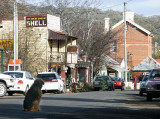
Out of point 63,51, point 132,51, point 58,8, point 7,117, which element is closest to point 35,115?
point 7,117

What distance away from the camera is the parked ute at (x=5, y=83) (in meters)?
28.3

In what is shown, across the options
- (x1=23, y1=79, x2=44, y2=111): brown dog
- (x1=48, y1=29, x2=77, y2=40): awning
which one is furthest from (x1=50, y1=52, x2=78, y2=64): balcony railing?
(x1=23, y1=79, x2=44, y2=111): brown dog

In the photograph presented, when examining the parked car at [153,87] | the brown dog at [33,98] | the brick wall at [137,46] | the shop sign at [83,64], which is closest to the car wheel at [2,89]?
the parked car at [153,87]

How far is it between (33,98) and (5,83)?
13214 millimetres

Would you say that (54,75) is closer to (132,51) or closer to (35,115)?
(35,115)

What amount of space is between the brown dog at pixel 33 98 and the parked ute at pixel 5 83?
12448 millimetres

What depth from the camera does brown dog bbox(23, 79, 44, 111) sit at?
15.7m

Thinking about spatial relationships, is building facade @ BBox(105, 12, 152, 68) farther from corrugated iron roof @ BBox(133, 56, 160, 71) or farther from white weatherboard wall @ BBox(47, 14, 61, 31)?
white weatherboard wall @ BBox(47, 14, 61, 31)

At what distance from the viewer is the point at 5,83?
93.7ft

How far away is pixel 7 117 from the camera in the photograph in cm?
1404

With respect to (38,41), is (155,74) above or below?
below

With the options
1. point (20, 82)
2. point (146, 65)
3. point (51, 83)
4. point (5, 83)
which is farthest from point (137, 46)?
point (5, 83)

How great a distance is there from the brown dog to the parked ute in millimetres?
12448

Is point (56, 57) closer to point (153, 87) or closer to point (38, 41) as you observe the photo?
point (38, 41)
